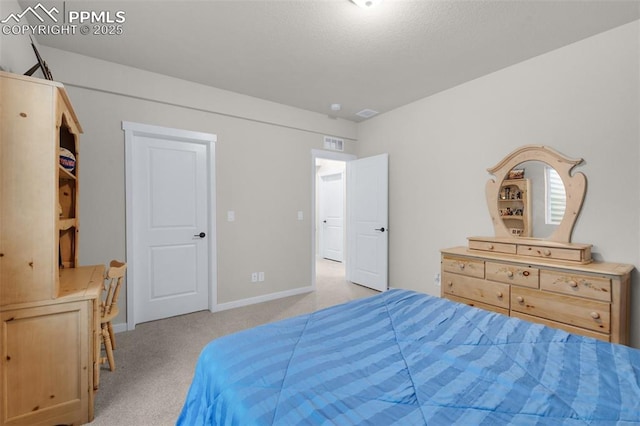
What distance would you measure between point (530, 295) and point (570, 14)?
2146 millimetres

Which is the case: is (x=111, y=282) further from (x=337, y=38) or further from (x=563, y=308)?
(x=563, y=308)

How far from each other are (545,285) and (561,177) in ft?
3.30

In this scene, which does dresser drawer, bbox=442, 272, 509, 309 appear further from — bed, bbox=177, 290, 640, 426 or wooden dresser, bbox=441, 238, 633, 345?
bed, bbox=177, 290, 640, 426

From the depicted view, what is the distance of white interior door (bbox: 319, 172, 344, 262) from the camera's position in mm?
6680

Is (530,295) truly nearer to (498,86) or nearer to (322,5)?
(498,86)

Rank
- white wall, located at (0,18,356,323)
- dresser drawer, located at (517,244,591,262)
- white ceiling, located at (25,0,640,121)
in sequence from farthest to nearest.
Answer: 1. white wall, located at (0,18,356,323)
2. dresser drawer, located at (517,244,591,262)
3. white ceiling, located at (25,0,640,121)

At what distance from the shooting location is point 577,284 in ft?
6.72

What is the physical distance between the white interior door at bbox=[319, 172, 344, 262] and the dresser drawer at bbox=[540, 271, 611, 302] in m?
4.60

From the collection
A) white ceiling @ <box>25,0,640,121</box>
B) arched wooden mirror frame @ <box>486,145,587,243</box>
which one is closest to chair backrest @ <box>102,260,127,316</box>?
white ceiling @ <box>25,0,640,121</box>

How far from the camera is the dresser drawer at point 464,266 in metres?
2.61

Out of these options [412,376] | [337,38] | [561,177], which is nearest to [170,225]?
[337,38]

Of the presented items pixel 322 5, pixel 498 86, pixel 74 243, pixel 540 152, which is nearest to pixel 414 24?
pixel 322 5

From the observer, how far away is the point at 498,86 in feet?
9.52

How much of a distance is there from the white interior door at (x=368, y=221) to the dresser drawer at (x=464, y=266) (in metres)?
1.24
